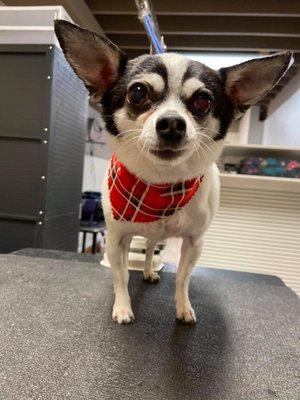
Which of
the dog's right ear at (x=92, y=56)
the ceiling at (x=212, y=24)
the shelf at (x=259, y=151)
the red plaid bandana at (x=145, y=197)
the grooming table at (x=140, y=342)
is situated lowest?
the grooming table at (x=140, y=342)

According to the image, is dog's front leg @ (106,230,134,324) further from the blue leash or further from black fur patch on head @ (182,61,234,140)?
the blue leash

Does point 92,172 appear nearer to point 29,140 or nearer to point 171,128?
point 29,140

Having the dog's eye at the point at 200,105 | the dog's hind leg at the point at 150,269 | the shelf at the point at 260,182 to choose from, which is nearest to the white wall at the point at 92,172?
the shelf at the point at 260,182

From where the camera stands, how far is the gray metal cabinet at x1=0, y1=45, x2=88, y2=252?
177 centimetres

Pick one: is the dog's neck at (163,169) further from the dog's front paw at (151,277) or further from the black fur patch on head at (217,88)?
the dog's front paw at (151,277)

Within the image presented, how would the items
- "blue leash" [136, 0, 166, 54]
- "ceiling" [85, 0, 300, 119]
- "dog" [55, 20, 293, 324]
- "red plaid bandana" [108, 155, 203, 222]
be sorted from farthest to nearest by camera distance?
"ceiling" [85, 0, 300, 119]
"blue leash" [136, 0, 166, 54]
"red plaid bandana" [108, 155, 203, 222]
"dog" [55, 20, 293, 324]

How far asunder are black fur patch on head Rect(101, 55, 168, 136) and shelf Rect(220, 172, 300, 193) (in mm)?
1396

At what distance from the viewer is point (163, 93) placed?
78cm

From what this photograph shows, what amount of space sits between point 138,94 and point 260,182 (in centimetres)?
156

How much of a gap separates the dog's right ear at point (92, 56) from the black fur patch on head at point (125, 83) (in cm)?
2

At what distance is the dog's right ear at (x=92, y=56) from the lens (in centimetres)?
78

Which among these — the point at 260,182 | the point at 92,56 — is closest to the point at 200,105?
the point at 92,56

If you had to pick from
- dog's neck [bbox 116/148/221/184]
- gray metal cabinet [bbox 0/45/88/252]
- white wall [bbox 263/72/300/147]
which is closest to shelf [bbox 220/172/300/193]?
gray metal cabinet [bbox 0/45/88/252]

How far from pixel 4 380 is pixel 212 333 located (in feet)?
1.70
